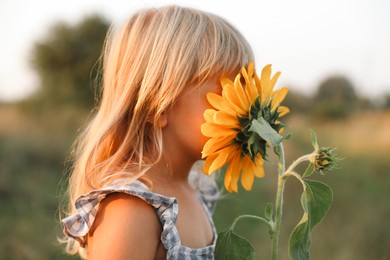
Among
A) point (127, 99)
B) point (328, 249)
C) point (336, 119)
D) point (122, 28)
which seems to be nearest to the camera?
point (127, 99)

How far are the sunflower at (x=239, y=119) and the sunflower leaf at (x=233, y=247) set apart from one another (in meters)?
0.14

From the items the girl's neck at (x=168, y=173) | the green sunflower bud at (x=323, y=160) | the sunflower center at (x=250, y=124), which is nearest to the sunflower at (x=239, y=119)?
the sunflower center at (x=250, y=124)

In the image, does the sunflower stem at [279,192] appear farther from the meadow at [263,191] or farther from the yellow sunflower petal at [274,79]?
the meadow at [263,191]

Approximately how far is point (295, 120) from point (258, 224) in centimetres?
263

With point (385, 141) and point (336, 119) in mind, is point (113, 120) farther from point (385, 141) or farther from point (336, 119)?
point (336, 119)

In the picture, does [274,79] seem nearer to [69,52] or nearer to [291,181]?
[291,181]

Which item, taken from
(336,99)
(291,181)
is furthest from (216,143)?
(336,99)

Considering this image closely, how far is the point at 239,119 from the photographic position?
1104 mm

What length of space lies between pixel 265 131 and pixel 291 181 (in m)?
3.43

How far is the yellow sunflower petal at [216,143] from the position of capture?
1.09 meters

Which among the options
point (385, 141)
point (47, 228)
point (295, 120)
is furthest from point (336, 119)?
point (47, 228)

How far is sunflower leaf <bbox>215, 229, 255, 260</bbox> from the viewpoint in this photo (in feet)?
3.69

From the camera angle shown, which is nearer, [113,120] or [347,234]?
[113,120]

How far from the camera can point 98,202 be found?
4.07 ft
